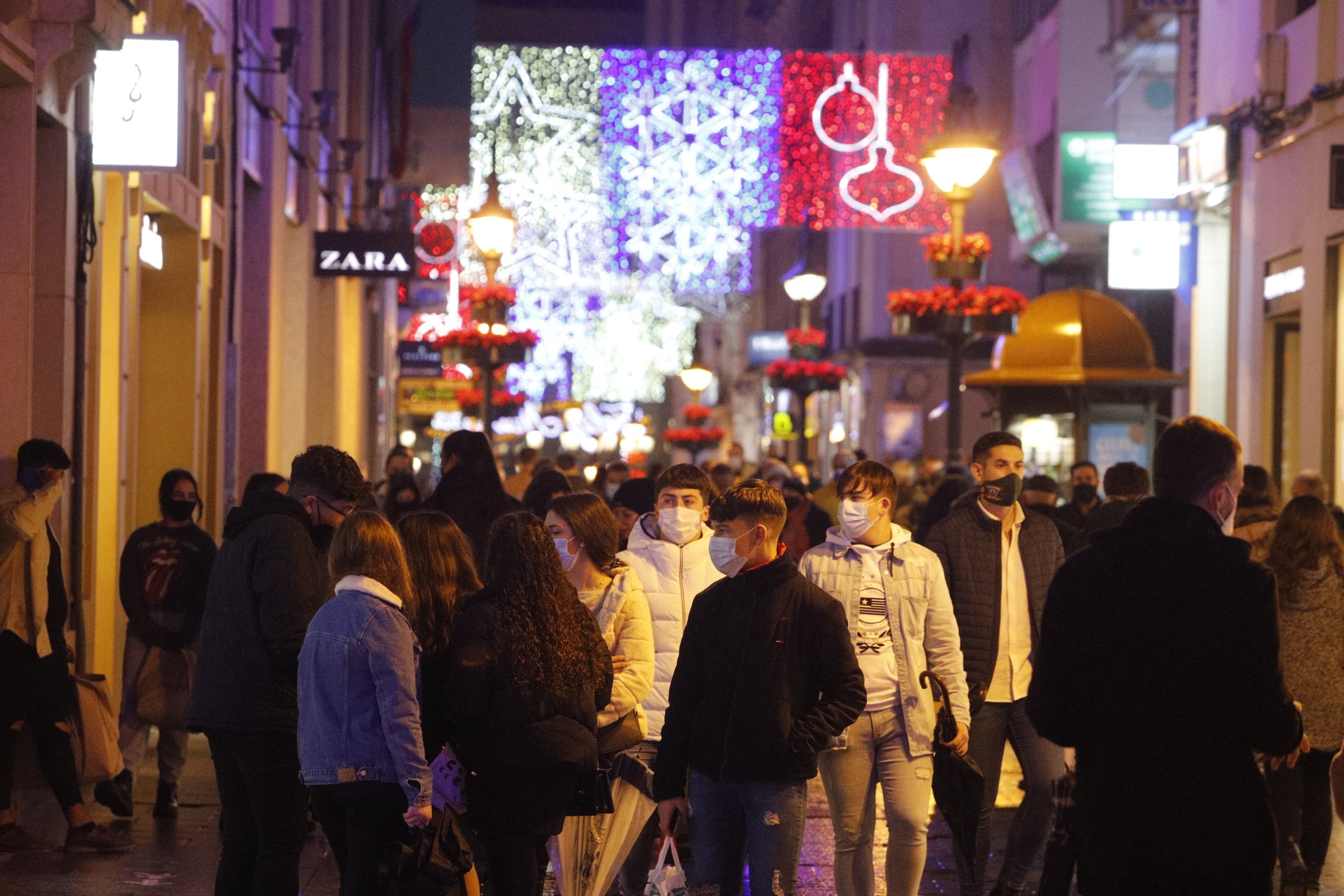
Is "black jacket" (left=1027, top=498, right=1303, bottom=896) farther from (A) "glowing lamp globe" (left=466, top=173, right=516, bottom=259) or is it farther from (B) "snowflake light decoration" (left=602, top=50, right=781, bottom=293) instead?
(B) "snowflake light decoration" (left=602, top=50, right=781, bottom=293)

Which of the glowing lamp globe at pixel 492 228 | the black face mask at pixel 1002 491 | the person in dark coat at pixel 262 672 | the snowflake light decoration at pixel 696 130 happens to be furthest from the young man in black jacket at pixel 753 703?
the snowflake light decoration at pixel 696 130

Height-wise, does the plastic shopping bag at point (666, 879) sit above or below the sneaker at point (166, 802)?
above

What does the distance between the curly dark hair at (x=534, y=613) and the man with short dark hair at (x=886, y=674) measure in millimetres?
1446

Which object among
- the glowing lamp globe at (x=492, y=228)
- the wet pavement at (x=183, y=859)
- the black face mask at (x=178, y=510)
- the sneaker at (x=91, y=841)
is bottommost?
the wet pavement at (x=183, y=859)

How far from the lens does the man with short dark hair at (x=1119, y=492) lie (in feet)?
38.6

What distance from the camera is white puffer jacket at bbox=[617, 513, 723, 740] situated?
794cm

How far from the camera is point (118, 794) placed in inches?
384

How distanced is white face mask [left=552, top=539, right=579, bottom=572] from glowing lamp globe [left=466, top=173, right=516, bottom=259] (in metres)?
11.3

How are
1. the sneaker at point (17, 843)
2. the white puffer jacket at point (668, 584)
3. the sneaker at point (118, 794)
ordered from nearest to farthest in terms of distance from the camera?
the white puffer jacket at point (668, 584), the sneaker at point (17, 843), the sneaker at point (118, 794)

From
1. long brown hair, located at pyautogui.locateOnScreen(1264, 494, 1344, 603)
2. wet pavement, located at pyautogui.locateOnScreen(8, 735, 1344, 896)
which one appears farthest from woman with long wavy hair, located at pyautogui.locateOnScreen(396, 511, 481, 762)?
long brown hair, located at pyautogui.locateOnScreen(1264, 494, 1344, 603)

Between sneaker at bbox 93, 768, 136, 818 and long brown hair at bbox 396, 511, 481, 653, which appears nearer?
long brown hair at bbox 396, 511, 481, 653

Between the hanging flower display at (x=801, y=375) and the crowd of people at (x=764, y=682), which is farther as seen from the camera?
the hanging flower display at (x=801, y=375)

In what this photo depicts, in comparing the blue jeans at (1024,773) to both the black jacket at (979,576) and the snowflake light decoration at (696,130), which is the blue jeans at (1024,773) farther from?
the snowflake light decoration at (696,130)

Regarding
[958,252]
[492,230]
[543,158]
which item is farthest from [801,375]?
[958,252]
